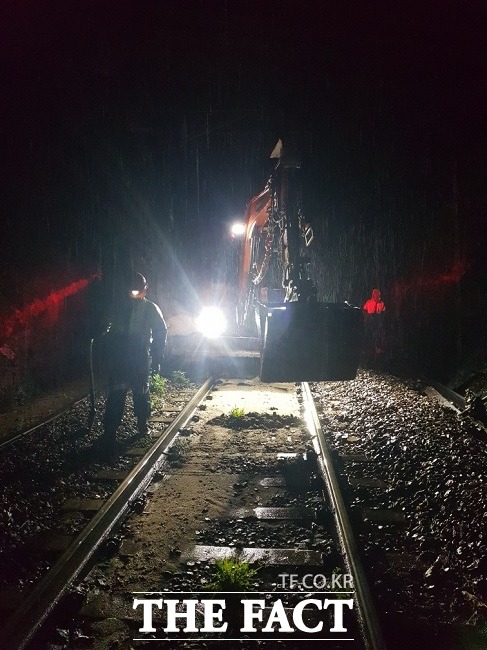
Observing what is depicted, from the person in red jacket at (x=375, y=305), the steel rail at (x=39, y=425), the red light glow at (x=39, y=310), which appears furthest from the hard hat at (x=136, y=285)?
the person in red jacket at (x=375, y=305)

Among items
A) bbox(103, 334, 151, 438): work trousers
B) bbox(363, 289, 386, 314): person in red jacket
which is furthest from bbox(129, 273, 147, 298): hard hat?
bbox(363, 289, 386, 314): person in red jacket

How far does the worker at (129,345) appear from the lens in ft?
18.4

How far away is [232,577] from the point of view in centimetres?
284

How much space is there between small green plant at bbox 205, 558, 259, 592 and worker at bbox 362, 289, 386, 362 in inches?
432

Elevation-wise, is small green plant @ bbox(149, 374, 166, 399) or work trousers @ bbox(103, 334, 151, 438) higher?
work trousers @ bbox(103, 334, 151, 438)

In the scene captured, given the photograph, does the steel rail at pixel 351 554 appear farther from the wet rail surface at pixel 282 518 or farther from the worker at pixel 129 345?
the worker at pixel 129 345

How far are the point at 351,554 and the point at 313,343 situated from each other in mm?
2680

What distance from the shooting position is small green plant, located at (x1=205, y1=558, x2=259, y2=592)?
111 inches

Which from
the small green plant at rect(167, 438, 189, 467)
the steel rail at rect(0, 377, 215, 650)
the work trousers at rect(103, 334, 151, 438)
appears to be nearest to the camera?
the steel rail at rect(0, 377, 215, 650)


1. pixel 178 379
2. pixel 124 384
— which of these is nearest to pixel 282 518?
pixel 124 384

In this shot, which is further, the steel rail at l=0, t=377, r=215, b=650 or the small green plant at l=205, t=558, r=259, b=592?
the small green plant at l=205, t=558, r=259, b=592

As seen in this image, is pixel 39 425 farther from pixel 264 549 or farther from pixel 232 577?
pixel 232 577

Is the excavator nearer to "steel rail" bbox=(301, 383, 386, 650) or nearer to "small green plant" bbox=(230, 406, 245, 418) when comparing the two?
"steel rail" bbox=(301, 383, 386, 650)

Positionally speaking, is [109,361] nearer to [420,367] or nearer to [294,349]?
[294,349]
